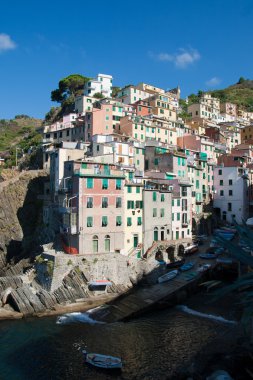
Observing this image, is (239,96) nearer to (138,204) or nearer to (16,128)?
(16,128)

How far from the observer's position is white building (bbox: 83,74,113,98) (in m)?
103

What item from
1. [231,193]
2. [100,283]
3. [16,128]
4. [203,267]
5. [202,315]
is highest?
[16,128]

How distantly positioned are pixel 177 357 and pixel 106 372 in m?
6.47

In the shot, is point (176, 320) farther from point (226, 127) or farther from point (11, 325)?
point (226, 127)

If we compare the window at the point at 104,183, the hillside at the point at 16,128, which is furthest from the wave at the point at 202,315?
the hillside at the point at 16,128

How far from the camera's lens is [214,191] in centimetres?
7675

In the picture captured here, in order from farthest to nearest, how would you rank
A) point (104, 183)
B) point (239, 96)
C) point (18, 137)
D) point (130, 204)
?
point (239, 96) → point (18, 137) → point (130, 204) → point (104, 183)

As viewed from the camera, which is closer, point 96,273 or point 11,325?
point 11,325

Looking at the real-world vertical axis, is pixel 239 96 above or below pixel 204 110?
above

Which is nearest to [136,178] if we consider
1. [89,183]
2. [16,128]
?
[89,183]

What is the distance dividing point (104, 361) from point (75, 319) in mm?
11568

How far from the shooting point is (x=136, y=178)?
57000 millimetres

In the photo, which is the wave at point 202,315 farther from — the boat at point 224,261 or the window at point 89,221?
the window at point 89,221

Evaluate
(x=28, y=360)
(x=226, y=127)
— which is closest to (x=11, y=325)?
(x=28, y=360)
